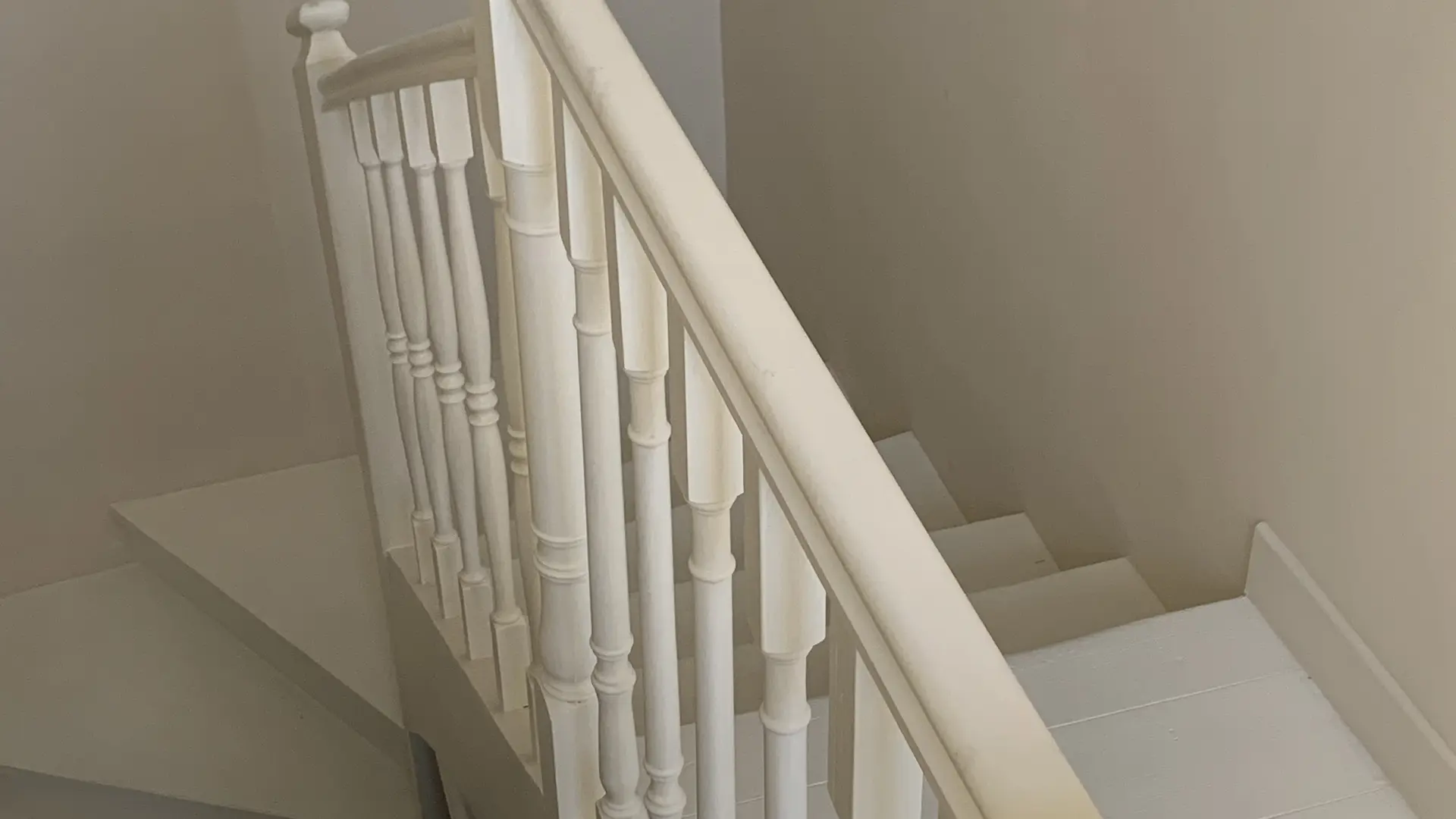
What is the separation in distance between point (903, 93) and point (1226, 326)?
3.40 feet

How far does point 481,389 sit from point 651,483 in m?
0.66

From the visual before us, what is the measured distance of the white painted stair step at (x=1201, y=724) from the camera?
143 centimetres

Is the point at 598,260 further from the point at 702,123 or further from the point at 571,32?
the point at 702,123

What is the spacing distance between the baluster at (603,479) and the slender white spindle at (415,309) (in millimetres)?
626

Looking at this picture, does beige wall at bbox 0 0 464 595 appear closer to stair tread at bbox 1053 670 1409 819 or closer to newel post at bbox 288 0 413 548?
newel post at bbox 288 0 413 548

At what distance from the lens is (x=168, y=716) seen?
3314 mm

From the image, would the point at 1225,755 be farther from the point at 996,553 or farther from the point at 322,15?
the point at 322,15

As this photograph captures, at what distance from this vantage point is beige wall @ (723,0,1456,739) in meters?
1.33

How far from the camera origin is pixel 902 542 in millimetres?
688

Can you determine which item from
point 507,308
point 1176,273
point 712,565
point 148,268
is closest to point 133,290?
point 148,268

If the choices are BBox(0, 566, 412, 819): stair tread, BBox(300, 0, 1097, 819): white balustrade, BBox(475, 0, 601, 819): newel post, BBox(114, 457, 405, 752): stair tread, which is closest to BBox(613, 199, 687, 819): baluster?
BBox(300, 0, 1097, 819): white balustrade

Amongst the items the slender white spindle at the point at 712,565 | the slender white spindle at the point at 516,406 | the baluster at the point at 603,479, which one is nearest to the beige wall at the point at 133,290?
the slender white spindle at the point at 516,406

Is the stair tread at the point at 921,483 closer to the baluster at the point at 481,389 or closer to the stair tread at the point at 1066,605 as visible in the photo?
the stair tread at the point at 1066,605

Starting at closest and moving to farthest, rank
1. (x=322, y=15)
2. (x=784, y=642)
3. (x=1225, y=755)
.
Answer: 1. (x=784, y=642)
2. (x=1225, y=755)
3. (x=322, y=15)
